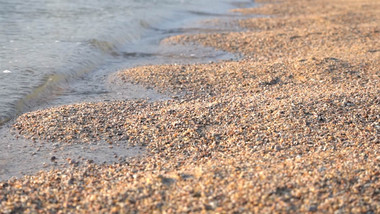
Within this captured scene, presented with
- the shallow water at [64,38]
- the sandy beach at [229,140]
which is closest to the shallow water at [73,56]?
the shallow water at [64,38]

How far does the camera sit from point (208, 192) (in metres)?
3.73

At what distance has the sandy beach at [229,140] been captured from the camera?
12.0 ft

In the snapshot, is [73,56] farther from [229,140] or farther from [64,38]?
[229,140]

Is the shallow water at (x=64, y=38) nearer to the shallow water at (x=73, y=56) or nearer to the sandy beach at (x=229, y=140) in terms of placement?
the shallow water at (x=73, y=56)

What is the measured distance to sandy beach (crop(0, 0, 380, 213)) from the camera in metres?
3.67

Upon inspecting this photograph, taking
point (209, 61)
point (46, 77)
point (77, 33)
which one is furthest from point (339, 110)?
point (77, 33)

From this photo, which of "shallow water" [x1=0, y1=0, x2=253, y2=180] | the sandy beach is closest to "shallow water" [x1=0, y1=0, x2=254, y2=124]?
"shallow water" [x1=0, y1=0, x2=253, y2=180]

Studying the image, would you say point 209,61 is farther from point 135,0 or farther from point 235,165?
point 135,0

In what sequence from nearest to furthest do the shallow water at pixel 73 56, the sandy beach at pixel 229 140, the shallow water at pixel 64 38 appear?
the sandy beach at pixel 229 140, the shallow water at pixel 73 56, the shallow water at pixel 64 38

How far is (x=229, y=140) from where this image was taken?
5.12 meters

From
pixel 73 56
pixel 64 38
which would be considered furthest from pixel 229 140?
pixel 64 38

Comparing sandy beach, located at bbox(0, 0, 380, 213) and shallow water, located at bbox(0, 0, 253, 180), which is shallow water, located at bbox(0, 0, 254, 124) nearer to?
shallow water, located at bbox(0, 0, 253, 180)

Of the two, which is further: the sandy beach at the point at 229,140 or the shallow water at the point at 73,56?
the shallow water at the point at 73,56

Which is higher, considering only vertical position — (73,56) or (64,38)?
(64,38)
